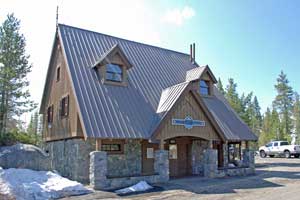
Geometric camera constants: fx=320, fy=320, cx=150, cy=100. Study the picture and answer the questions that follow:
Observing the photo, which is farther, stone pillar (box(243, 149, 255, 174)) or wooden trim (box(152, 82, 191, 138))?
stone pillar (box(243, 149, 255, 174))

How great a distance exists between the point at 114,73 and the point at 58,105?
4.38 m

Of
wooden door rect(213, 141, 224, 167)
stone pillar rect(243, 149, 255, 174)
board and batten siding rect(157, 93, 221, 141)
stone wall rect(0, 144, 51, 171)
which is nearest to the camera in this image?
board and batten siding rect(157, 93, 221, 141)

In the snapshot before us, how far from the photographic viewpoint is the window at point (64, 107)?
59.0ft

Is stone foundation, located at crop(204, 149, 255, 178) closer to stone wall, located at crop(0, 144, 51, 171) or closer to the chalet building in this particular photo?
the chalet building

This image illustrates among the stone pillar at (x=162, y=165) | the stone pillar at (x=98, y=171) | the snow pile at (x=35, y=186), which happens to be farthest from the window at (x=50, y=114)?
the stone pillar at (x=162, y=165)

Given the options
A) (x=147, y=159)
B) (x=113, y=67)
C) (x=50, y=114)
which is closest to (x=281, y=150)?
(x=147, y=159)

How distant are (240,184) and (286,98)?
5267 centimetres

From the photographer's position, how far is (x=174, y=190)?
46.5 feet

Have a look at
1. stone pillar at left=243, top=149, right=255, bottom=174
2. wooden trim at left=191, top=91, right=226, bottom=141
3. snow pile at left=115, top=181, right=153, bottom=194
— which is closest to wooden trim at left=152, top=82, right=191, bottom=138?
wooden trim at left=191, top=91, right=226, bottom=141

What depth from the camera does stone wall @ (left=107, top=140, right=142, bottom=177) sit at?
16.5m

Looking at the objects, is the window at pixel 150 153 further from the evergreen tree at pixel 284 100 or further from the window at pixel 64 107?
the evergreen tree at pixel 284 100

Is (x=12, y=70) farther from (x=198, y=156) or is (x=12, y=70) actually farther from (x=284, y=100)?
(x=284, y=100)

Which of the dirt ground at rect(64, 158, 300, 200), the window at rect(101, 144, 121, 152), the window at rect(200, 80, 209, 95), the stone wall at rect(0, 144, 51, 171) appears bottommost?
the dirt ground at rect(64, 158, 300, 200)

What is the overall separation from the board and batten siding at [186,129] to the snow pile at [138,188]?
2.54 m
